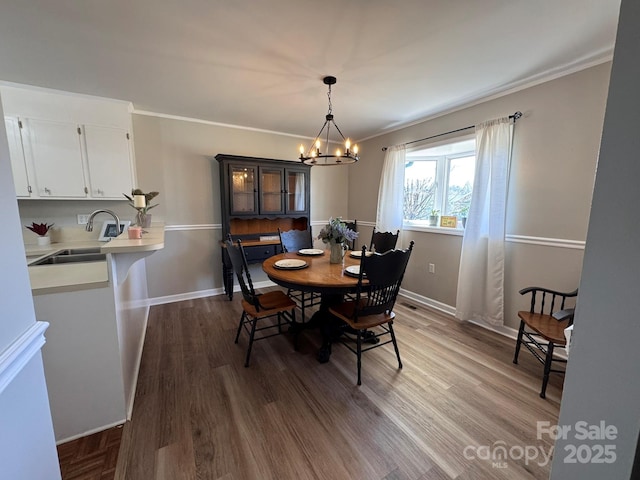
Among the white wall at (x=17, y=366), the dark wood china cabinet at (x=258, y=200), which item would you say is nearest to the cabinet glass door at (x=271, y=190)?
the dark wood china cabinet at (x=258, y=200)

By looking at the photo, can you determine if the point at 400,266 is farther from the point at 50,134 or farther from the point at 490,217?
the point at 50,134

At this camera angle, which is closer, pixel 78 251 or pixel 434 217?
pixel 78 251

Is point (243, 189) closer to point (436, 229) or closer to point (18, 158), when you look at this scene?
point (18, 158)

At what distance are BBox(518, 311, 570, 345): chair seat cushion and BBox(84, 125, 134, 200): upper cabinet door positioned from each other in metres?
4.01

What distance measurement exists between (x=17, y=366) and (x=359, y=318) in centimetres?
173

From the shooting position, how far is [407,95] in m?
2.62

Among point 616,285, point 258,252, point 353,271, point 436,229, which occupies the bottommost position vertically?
point 258,252

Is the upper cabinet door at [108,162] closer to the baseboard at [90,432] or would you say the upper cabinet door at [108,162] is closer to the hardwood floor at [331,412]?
the hardwood floor at [331,412]

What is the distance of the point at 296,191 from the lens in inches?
152

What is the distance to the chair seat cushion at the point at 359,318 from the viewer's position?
1916 mm

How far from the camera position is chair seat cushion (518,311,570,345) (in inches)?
67.9

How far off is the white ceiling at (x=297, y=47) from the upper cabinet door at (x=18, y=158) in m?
0.39

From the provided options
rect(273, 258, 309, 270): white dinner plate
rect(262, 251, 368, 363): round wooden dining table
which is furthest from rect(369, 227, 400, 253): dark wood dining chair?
rect(273, 258, 309, 270): white dinner plate

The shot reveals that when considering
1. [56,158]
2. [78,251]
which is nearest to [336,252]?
[78,251]
